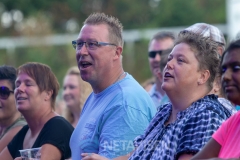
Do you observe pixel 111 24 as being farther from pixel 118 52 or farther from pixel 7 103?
pixel 7 103

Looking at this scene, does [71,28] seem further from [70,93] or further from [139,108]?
[139,108]

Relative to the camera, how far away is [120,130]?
181 inches

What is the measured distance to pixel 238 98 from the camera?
3.59m

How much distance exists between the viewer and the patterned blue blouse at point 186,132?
397cm

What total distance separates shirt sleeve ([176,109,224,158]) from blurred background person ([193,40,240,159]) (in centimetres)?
22

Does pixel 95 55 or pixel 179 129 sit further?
pixel 95 55

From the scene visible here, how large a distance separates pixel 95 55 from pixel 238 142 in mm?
1789

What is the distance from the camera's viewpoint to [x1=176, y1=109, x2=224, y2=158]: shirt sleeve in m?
3.94

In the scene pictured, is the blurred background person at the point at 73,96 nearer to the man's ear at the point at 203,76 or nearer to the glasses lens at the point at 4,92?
the glasses lens at the point at 4,92

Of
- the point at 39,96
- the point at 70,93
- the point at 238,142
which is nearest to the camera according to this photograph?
the point at 238,142

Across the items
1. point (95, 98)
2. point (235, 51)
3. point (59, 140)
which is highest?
point (235, 51)

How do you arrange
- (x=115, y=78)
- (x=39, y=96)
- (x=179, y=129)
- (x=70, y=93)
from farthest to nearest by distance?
(x=70, y=93) → (x=39, y=96) → (x=115, y=78) → (x=179, y=129)

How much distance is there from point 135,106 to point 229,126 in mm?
1192

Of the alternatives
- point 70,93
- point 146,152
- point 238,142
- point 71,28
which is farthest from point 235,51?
point 71,28
